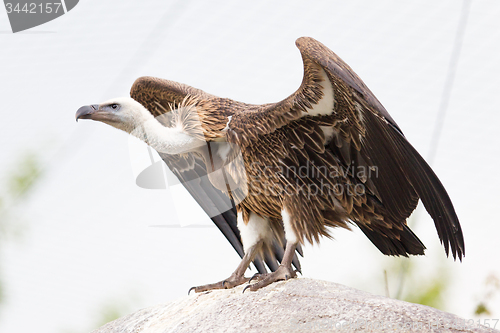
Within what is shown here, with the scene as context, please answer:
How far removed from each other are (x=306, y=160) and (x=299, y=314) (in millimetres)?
986

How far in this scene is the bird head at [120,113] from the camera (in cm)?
360

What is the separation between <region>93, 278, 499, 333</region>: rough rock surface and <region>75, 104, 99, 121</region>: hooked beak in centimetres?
136

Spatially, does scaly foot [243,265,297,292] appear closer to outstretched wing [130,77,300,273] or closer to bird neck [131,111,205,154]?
outstretched wing [130,77,300,273]

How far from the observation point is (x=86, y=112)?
11.5ft

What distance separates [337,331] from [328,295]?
0.28m

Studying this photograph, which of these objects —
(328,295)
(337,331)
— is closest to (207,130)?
(328,295)

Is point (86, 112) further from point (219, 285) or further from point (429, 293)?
point (429, 293)

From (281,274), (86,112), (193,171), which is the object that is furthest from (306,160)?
(86,112)

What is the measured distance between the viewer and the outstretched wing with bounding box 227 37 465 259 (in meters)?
2.90

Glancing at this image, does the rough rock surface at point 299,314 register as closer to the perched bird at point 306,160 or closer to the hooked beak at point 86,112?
the perched bird at point 306,160

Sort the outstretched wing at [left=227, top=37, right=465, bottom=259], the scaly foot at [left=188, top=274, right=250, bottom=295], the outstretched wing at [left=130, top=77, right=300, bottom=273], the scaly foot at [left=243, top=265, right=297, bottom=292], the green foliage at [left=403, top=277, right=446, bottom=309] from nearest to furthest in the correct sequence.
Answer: the outstretched wing at [left=227, top=37, right=465, bottom=259] → the scaly foot at [left=243, top=265, right=297, bottom=292] → the scaly foot at [left=188, top=274, right=250, bottom=295] → the outstretched wing at [left=130, top=77, right=300, bottom=273] → the green foliage at [left=403, top=277, right=446, bottom=309]

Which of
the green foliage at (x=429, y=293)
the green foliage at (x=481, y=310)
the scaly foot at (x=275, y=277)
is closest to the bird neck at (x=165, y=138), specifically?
the scaly foot at (x=275, y=277)

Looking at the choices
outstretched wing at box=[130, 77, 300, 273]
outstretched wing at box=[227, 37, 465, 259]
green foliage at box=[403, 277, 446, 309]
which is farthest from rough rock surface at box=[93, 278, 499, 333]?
green foliage at box=[403, 277, 446, 309]

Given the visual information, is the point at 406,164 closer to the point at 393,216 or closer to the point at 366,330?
the point at 393,216
